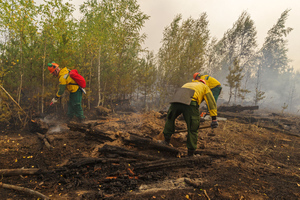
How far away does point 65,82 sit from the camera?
5164mm

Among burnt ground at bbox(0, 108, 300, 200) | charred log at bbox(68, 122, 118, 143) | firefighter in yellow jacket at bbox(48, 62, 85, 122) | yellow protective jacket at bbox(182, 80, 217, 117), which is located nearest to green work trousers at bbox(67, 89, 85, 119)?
firefighter in yellow jacket at bbox(48, 62, 85, 122)

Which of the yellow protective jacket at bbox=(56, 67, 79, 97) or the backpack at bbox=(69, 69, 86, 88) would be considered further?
the backpack at bbox=(69, 69, 86, 88)

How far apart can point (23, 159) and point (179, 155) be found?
3452 millimetres

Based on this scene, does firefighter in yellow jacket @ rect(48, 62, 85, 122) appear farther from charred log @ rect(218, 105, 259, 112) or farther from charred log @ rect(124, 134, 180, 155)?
charred log @ rect(218, 105, 259, 112)

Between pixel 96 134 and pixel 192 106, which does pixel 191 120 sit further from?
Result: pixel 96 134

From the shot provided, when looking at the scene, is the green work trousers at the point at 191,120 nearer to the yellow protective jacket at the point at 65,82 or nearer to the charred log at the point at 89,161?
the charred log at the point at 89,161

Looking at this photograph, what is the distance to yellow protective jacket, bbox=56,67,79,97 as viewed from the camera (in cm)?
511

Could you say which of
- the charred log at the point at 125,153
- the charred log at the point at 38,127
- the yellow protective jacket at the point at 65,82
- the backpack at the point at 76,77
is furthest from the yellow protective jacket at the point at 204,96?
the charred log at the point at 38,127

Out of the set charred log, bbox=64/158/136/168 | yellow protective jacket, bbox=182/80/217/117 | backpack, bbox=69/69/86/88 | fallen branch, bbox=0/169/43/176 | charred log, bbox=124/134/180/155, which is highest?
backpack, bbox=69/69/86/88

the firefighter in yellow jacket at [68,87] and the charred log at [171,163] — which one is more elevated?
the firefighter in yellow jacket at [68,87]

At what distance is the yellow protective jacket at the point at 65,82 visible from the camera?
5105 mm

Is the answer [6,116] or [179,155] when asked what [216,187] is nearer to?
[179,155]

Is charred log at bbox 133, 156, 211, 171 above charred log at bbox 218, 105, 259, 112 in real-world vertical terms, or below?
below

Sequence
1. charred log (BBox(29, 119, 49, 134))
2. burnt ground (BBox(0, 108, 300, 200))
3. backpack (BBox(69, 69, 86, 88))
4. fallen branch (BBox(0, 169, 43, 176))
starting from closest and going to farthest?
burnt ground (BBox(0, 108, 300, 200)), fallen branch (BBox(0, 169, 43, 176)), charred log (BBox(29, 119, 49, 134)), backpack (BBox(69, 69, 86, 88))
